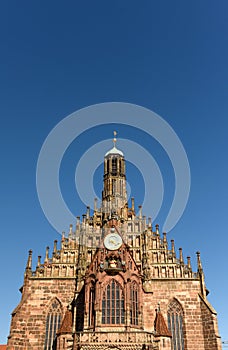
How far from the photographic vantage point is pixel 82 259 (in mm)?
46656

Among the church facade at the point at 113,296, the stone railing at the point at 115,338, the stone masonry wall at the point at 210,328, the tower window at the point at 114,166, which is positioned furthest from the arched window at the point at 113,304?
the tower window at the point at 114,166

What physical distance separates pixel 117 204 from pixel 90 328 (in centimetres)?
2008

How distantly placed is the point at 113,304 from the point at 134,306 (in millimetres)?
2579

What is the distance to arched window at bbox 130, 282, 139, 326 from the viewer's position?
39.6m

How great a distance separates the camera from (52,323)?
44.0m

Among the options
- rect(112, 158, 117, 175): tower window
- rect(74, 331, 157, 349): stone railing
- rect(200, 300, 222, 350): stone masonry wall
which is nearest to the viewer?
rect(74, 331, 157, 349): stone railing

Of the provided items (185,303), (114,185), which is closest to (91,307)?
(185,303)

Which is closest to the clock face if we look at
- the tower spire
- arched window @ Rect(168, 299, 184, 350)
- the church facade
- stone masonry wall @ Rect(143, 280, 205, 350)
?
the church facade

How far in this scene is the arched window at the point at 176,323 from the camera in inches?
1677

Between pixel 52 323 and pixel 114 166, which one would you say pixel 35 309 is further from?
pixel 114 166

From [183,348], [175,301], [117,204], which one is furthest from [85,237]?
[183,348]

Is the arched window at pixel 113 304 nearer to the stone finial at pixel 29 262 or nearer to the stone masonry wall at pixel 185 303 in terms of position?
the stone masonry wall at pixel 185 303

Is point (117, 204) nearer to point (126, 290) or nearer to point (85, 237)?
point (85, 237)

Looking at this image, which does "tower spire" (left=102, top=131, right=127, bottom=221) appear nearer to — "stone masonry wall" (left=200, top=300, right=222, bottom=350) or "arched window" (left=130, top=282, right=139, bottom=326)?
"arched window" (left=130, top=282, right=139, bottom=326)
